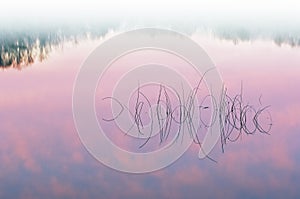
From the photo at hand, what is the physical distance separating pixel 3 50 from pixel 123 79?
1042 millimetres

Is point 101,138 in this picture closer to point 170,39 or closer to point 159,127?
point 159,127

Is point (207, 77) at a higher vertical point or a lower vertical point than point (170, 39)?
lower

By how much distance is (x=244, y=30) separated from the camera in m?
4.62

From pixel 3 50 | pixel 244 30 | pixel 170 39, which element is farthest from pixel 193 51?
pixel 3 50

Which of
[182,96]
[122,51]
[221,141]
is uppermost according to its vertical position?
[122,51]

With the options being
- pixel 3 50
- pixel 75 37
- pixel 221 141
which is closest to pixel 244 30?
pixel 221 141

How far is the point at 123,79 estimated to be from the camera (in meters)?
4.20

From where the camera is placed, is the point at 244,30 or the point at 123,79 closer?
the point at 123,79

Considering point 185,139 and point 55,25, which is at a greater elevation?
point 55,25

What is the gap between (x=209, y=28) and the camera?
14.8 feet

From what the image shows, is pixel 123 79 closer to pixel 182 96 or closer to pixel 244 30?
pixel 182 96

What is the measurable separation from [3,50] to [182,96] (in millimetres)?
1509

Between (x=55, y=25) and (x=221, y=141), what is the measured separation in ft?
5.30

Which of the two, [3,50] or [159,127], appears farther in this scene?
[3,50]
